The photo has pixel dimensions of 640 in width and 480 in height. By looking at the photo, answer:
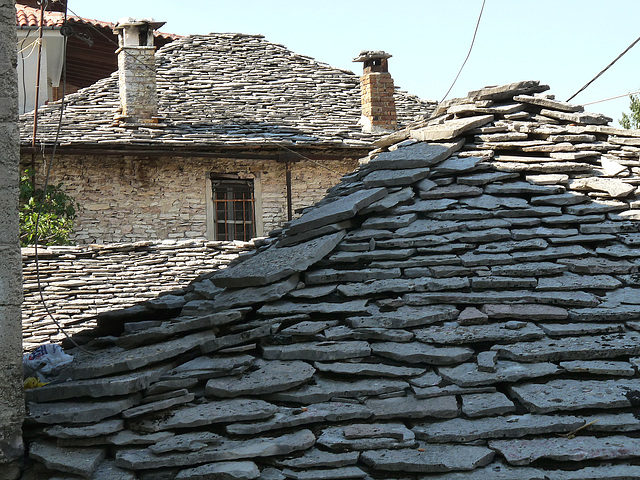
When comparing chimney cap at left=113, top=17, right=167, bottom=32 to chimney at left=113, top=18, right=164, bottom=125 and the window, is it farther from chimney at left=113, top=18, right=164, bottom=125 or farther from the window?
the window

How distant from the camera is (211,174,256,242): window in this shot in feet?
41.9

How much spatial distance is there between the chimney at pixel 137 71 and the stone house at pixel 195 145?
17mm

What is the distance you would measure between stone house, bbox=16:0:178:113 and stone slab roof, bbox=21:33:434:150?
1.15m

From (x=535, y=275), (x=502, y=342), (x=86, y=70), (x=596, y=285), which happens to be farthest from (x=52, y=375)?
(x=86, y=70)

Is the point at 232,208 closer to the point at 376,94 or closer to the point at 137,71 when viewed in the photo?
the point at 137,71

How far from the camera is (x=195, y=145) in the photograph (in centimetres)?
1198

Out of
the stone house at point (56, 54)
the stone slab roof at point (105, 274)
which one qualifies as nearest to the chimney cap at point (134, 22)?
the stone house at point (56, 54)

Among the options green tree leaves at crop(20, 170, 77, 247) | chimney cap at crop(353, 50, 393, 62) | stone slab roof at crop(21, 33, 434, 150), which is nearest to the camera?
green tree leaves at crop(20, 170, 77, 247)

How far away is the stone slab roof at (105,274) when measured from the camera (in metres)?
9.42

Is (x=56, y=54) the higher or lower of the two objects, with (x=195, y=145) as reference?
higher

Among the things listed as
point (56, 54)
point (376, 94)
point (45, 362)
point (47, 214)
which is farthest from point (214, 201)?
point (45, 362)

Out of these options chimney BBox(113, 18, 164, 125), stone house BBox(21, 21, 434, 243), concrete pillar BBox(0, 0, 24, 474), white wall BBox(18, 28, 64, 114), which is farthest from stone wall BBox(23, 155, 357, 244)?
concrete pillar BBox(0, 0, 24, 474)

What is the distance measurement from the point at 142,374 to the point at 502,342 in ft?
5.70

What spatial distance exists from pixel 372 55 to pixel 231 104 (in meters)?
2.70
